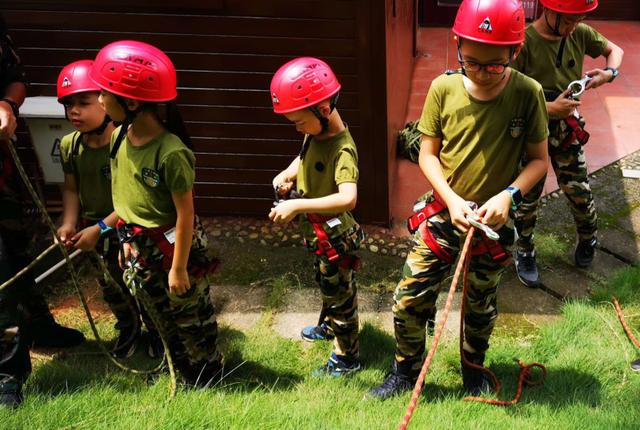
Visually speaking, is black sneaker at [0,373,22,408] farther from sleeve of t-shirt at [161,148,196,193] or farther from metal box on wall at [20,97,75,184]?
metal box on wall at [20,97,75,184]

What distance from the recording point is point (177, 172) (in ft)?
10.8

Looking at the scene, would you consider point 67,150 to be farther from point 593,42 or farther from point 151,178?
point 593,42

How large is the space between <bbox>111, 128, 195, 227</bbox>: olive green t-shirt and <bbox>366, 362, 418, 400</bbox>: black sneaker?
58.4 inches

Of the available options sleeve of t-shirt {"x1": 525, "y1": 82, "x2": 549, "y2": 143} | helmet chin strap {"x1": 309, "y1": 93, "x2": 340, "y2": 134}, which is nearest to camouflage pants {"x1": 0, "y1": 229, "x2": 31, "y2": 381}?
helmet chin strap {"x1": 309, "y1": 93, "x2": 340, "y2": 134}

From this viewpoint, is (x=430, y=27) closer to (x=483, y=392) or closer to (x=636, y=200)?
(x=636, y=200)

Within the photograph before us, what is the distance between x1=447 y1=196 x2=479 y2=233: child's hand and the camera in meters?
3.27

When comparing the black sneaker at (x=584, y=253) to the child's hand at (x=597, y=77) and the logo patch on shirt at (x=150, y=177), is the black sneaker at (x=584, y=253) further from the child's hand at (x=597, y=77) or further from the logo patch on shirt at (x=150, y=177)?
the logo patch on shirt at (x=150, y=177)

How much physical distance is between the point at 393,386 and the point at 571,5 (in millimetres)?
2586

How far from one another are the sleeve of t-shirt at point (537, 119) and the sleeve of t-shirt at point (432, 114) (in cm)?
45

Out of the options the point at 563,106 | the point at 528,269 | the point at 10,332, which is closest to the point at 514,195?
the point at 563,106

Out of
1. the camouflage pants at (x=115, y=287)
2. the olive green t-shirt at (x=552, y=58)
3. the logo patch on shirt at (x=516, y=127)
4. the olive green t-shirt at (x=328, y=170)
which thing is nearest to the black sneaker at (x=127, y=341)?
the camouflage pants at (x=115, y=287)

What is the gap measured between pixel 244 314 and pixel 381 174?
1.71m

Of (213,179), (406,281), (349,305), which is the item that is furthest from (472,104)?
(213,179)

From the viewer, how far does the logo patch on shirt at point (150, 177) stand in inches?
133
